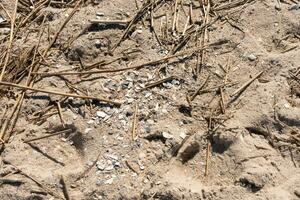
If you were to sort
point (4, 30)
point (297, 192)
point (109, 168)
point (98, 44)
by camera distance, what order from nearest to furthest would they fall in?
point (297, 192), point (109, 168), point (98, 44), point (4, 30)

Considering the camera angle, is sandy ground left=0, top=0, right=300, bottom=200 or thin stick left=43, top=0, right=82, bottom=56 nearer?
sandy ground left=0, top=0, right=300, bottom=200

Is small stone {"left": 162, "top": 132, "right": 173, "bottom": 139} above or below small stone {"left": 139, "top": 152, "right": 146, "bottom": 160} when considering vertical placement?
above

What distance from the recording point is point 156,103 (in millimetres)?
2166

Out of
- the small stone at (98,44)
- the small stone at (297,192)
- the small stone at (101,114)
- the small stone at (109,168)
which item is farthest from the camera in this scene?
the small stone at (98,44)

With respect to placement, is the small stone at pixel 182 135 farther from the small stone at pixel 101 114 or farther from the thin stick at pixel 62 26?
the thin stick at pixel 62 26

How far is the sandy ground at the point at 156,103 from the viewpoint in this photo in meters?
1.99

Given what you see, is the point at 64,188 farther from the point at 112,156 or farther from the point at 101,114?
the point at 101,114

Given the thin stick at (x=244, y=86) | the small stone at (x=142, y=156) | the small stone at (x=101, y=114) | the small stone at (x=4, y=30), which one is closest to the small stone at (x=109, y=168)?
the small stone at (x=142, y=156)

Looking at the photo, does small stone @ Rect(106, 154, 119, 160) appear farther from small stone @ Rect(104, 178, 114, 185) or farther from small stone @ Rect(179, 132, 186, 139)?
small stone @ Rect(179, 132, 186, 139)

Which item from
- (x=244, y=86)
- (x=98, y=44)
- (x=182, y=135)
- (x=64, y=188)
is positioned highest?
(x=98, y=44)

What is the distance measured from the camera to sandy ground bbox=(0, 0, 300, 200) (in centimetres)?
199

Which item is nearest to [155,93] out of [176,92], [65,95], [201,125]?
[176,92]

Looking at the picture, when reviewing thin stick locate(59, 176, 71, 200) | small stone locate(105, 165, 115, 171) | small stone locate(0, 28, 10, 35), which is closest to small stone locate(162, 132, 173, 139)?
small stone locate(105, 165, 115, 171)

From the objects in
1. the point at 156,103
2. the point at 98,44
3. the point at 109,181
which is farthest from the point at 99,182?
the point at 98,44
